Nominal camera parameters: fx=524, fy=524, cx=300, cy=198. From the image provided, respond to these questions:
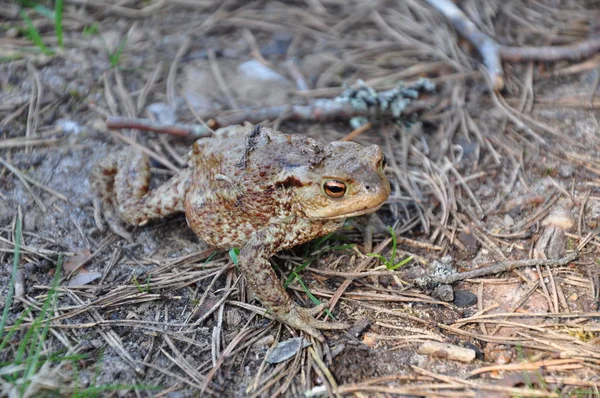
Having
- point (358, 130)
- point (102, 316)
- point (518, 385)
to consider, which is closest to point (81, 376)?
point (102, 316)

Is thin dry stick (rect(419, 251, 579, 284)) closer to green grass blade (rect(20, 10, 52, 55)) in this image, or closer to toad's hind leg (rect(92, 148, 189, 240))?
toad's hind leg (rect(92, 148, 189, 240))

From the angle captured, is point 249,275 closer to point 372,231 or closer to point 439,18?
point 372,231

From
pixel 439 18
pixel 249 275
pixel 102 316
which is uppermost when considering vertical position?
pixel 439 18

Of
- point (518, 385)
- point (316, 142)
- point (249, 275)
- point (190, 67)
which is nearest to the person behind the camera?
point (518, 385)

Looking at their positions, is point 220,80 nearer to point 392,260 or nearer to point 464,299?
point 392,260

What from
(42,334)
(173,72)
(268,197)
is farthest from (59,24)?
(42,334)

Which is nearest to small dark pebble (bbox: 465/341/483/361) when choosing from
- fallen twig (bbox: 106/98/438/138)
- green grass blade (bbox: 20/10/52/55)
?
fallen twig (bbox: 106/98/438/138)

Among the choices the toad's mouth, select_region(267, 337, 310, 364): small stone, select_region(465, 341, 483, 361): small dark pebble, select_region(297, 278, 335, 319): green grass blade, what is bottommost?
select_region(267, 337, 310, 364): small stone
